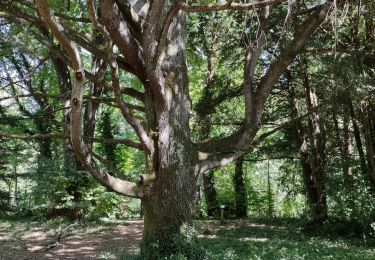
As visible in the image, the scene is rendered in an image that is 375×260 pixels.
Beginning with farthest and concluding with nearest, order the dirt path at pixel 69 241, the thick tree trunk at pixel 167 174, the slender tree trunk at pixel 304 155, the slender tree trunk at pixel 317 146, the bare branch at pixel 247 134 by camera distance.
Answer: the slender tree trunk at pixel 304 155 < the slender tree trunk at pixel 317 146 < the dirt path at pixel 69 241 < the bare branch at pixel 247 134 < the thick tree trunk at pixel 167 174

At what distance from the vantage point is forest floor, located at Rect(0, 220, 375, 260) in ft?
24.7

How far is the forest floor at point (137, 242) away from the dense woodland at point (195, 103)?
879 mm

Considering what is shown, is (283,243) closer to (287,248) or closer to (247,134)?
(287,248)

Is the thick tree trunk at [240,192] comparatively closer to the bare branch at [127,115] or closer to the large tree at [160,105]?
the large tree at [160,105]

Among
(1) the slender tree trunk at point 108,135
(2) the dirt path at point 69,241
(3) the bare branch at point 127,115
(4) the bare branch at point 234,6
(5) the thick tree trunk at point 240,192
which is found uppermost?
(1) the slender tree trunk at point 108,135

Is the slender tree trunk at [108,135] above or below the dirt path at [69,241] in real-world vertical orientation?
above

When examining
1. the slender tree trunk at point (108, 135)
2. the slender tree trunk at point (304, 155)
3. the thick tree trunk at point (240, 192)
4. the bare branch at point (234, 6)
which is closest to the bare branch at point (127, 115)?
the bare branch at point (234, 6)

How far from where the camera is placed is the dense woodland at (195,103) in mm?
5875

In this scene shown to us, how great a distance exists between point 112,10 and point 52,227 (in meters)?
9.82

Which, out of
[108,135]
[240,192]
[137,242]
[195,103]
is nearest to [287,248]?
[137,242]

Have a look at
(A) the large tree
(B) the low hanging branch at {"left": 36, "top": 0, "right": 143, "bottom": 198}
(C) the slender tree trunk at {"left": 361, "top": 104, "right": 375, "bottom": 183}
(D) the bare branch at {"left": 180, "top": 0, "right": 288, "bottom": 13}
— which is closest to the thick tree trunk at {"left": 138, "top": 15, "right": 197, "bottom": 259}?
(A) the large tree

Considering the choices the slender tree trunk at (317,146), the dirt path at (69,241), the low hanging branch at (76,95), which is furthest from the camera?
the slender tree trunk at (317,146)

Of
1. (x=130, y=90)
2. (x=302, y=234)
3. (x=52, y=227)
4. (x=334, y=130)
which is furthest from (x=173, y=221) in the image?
(x=52, y=227)

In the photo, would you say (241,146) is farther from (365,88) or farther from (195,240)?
(365,88)
